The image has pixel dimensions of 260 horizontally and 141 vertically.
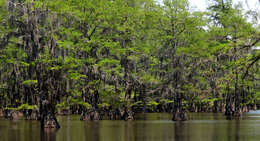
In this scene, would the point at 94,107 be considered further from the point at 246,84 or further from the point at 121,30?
the point at 246,84

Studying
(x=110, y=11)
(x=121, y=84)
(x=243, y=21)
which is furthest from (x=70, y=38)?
(x=243, y=21)

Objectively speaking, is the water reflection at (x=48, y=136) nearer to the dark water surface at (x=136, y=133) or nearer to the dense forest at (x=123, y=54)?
the dark water surface at (x=136, y=133)

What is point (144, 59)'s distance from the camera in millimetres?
54844

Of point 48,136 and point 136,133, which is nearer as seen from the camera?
point 48,136

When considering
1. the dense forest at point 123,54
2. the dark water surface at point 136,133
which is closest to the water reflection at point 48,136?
the dark water surface at point 136,133

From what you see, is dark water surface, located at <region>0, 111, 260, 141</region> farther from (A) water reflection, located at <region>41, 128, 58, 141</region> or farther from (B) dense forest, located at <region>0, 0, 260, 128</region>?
(B) dense forest, located at <region>0, 0, 260, 128</region>

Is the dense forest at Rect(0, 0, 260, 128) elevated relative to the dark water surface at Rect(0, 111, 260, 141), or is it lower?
elevated

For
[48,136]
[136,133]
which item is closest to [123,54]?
[136,133]

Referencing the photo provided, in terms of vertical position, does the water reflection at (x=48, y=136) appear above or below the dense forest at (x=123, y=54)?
below

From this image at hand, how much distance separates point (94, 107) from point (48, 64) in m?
14.5

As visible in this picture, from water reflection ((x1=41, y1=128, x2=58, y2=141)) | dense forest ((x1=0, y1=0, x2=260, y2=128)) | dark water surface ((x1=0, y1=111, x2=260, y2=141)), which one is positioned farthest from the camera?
dense forest ((x1=0, y1=0, x2=260, y2=128))

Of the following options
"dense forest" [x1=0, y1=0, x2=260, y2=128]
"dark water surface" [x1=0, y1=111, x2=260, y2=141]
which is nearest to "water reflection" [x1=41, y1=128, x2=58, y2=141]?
"dark water surface" [x1=0, y1=111, x2=260, y2=141]

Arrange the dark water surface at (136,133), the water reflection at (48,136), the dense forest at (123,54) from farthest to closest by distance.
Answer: the dense forest at (123,54) < the dark water surface at (136,133) < the water reflection at (48,136)

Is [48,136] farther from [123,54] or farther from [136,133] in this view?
[123,54]
